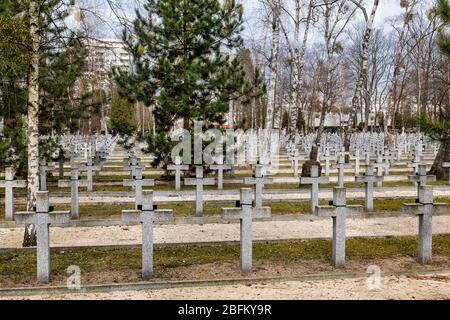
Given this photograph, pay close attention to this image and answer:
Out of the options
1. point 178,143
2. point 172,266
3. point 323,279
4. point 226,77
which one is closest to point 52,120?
point 178,143

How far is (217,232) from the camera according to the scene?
31.7 ft

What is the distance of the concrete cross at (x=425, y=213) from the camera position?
6957mm

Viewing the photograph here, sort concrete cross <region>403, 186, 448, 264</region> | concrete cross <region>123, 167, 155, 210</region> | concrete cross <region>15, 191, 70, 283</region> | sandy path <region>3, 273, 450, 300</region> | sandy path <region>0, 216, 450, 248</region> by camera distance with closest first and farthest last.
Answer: sandy path <region>3, 273, 450, 300</region>, concrete cross <region>15, 191, 70, 283</region>, concrete cross <region>403, 186, 448, 264</region>, sandy path <region>0, 216, 450, 248</region>, concrete cross <region>123, 167, 155, 210</region>

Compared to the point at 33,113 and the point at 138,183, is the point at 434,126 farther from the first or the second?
the point at 138,183

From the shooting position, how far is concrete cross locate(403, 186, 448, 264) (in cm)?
696

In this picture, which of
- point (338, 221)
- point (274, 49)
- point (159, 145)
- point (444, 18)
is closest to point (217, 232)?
point (338, 221)

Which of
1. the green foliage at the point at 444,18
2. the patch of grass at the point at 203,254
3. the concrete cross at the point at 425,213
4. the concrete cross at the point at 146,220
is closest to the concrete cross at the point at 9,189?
the patch of grass at the point at 203,254

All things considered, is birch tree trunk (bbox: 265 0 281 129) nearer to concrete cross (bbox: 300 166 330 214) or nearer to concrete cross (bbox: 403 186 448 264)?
concrete cross (bbox: 300 166 330 214)

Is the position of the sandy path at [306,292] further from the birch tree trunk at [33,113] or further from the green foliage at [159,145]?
the green foliage at [159,145]

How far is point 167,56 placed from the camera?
16.8m

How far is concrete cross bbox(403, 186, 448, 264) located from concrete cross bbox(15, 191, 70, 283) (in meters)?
4.75

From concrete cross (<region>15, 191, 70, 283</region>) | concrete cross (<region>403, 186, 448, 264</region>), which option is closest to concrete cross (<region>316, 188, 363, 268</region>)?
concrete cross (<region>403, 186, 448, 264</region>)

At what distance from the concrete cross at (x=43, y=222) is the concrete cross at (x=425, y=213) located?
4.75 metres

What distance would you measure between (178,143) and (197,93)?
5.97 feet
